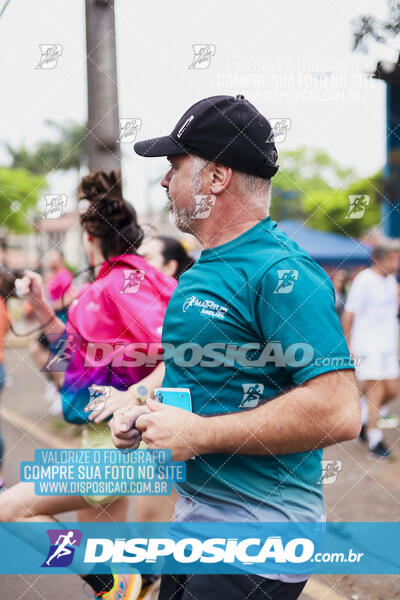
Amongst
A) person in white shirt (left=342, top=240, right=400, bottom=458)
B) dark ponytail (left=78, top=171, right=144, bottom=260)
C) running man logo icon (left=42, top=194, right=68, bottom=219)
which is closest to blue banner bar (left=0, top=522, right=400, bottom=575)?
dark ponytail (left=78, top=171, right=144, bottom=260)

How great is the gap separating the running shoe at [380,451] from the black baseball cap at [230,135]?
4.20 meters

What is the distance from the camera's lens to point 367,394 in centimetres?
565

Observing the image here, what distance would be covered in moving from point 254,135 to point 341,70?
133cm

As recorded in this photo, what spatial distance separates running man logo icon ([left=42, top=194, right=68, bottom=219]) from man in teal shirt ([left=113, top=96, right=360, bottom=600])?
1.38 meters

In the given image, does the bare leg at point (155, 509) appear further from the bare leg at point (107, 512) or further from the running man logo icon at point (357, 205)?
the running man logo icon at point (357, 205)

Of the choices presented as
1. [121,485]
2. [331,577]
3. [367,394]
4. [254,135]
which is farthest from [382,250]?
[254,135]

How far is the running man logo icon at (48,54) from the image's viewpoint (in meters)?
3.16

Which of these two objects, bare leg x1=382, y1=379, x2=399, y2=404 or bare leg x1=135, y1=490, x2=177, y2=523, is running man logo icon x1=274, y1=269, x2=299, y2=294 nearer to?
bare leg x1=135, y1=490, x2=177, y2=523

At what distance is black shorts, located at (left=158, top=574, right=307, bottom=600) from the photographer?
1661 millimetres

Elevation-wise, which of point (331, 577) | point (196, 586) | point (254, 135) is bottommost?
point (331, 577)

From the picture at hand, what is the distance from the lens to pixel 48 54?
318 cm

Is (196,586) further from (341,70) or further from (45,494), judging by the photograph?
(341,70)

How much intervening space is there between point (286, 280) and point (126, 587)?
1619 millimetres

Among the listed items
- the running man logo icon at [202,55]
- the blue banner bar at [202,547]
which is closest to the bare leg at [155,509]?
the blue banner bar at [202,547]
